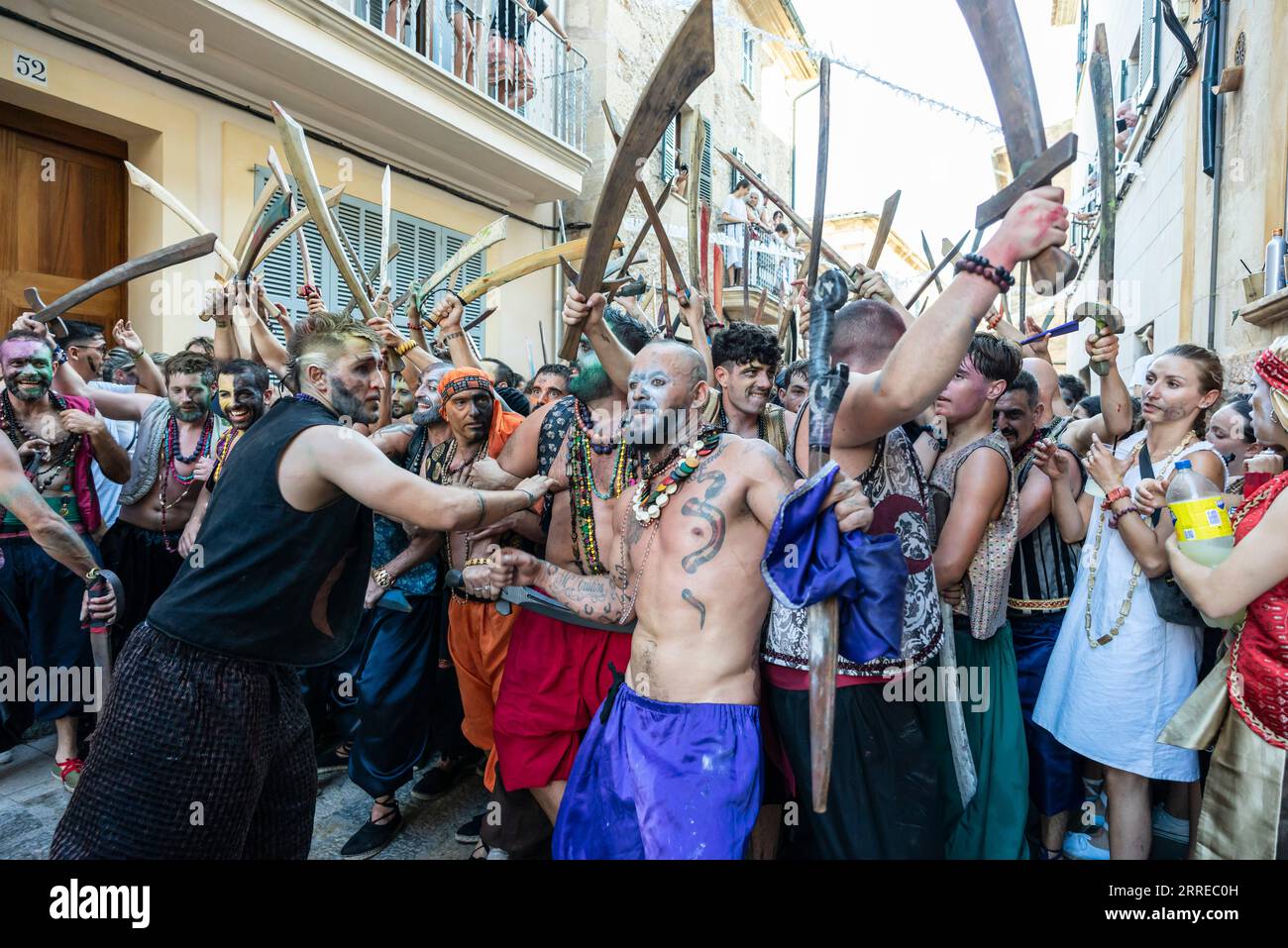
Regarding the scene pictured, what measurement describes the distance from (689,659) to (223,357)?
3403 mm

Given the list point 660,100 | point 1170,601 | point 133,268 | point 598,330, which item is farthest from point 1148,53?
point 133,268

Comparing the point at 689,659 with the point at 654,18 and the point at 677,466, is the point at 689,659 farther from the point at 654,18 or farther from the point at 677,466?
the point at 654,18

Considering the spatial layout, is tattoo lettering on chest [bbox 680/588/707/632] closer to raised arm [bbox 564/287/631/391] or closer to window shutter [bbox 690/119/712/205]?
raised arm [bbox 564/287/631/391]

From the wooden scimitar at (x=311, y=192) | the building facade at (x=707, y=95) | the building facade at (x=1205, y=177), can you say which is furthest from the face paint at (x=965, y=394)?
the building facade at (x=1205, y=177)

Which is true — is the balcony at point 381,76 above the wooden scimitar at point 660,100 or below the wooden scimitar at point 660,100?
above

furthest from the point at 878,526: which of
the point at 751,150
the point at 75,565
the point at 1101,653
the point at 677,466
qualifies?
the point at 751,150

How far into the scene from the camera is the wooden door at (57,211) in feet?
19.7

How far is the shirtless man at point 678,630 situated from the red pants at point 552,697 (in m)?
0.50

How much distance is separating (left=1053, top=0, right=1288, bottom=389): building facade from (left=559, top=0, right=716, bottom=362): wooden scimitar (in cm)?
405

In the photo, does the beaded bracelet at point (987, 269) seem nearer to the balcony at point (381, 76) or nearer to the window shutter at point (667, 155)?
the balcony at point (381, 76)

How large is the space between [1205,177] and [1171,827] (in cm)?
601

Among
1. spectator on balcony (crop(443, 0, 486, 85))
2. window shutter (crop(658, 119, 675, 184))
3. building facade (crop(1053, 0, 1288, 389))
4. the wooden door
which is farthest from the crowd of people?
window shutter (crop(658, 119, 675, 184))

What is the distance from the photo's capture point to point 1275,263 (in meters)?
4.79

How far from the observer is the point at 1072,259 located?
1675mm
